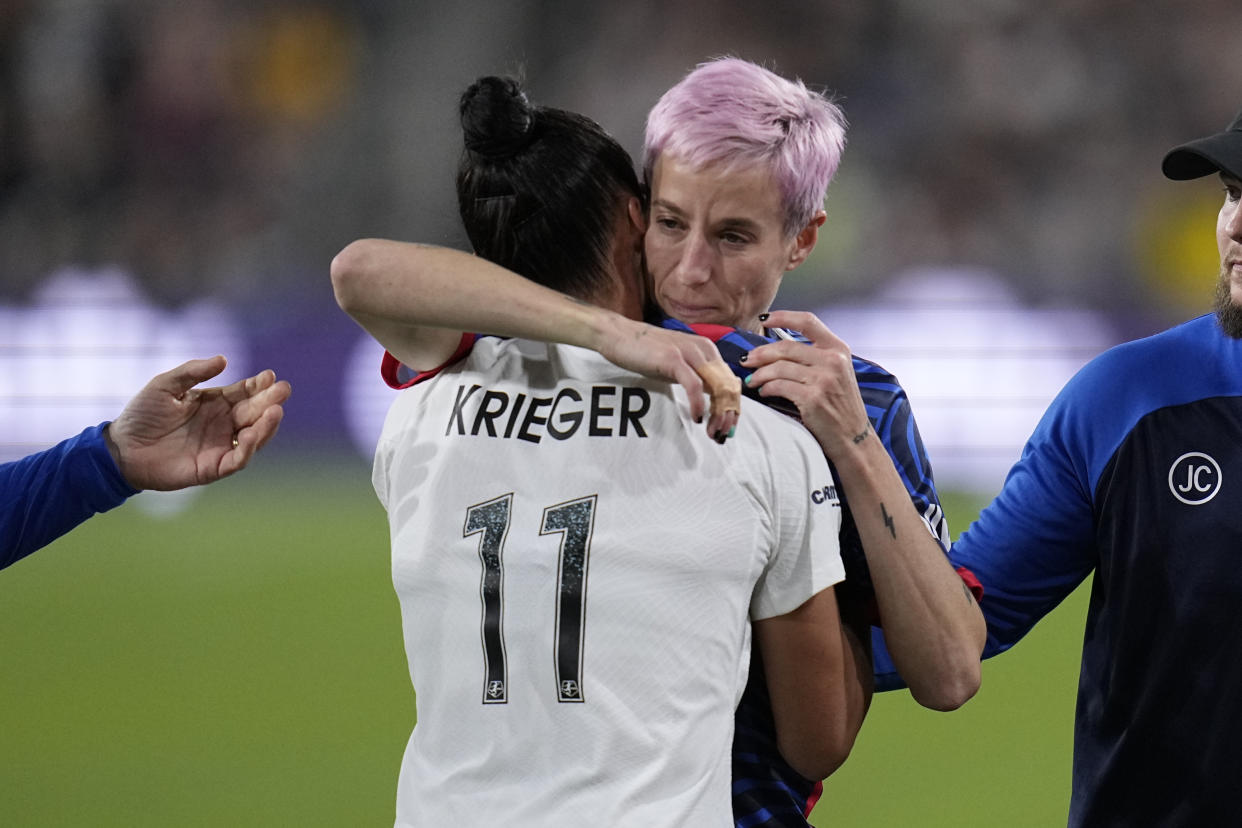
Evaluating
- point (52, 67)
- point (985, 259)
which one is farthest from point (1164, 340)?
point (52, 67)

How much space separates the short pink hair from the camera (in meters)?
1.81

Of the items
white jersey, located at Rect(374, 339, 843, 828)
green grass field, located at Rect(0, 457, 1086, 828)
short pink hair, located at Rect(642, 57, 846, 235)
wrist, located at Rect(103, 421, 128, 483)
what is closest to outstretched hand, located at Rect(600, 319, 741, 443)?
white jersey, located at Rect(374, 339, 843, 828)

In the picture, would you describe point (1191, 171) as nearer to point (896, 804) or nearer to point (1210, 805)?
point (1210, 805)

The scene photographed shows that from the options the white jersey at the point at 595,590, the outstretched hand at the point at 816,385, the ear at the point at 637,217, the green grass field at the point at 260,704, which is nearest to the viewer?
the white jersey at the point at 595,590

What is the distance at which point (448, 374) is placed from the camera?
1701 mm

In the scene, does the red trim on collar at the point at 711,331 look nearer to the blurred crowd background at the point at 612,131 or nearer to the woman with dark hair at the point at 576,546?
the woman with dark hair at the point at 576,546

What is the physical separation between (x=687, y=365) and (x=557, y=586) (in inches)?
11.6

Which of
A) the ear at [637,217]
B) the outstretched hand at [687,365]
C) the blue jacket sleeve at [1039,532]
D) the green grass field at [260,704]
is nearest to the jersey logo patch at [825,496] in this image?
the outstretched hand at [687,365]

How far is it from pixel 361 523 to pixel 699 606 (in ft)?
21.1

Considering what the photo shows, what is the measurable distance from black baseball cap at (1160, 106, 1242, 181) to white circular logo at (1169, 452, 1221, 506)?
1.40 feet

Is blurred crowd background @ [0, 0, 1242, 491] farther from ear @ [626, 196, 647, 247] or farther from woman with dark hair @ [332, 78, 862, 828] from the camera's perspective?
woman with dark hair @ [332, 78, 862, 828]

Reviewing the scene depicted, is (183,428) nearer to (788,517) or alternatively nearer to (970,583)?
(788,517)

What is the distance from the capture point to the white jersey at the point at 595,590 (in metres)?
1.49

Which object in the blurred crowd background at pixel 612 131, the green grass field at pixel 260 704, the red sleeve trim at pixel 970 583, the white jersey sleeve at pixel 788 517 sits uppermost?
the blurred crowd background at pixel 612 131
